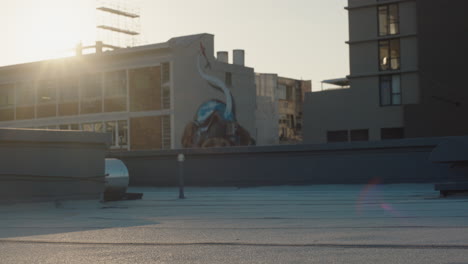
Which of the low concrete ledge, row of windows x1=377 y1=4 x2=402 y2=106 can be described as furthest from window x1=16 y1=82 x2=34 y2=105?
the low concrete ledge

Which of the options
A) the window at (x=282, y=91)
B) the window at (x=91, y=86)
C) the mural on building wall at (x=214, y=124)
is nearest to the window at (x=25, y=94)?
the window at (x=91, y=86)

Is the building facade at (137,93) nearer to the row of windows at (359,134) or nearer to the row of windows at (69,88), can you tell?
the row of windows at (69,88)

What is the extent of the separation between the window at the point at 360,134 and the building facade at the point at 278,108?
21623 millimetres

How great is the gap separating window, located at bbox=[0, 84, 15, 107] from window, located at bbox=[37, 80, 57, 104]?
3199 millimetres

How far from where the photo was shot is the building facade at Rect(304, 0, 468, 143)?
167 feet

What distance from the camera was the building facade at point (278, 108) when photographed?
7706 centimetres

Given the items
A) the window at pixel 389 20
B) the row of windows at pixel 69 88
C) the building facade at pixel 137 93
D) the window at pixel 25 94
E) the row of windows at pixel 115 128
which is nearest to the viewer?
the building facade at pixel 137 93

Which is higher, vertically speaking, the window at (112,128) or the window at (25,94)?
the window at (25,94)

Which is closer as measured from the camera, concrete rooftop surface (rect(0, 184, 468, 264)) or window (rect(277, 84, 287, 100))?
concrete rooftop surface (rect(0, 184, 468, 264))

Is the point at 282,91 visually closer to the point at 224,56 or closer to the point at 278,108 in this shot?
the point at 278,108

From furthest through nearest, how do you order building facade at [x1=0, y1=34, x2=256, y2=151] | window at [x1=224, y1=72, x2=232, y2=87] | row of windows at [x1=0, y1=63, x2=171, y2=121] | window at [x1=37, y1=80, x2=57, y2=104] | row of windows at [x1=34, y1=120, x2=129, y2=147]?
window at [x1=37, y1=80, x2=57, y2=104] → window at [x1=224, y1=72, x2=232, y2=87] → row of windows at [x1=34, y1=120, x2=129, y2=147] → row of windows at [x1=0, y1=63, x2=171, y2=121] → building facade at [x1=0, y1=34, x2=256, y2=151]

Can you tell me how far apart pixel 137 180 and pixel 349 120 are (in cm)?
2822

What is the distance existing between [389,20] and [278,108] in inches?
1162

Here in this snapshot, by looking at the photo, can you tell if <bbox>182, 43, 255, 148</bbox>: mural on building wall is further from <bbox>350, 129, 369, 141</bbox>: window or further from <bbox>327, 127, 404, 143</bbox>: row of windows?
<bbox>350, 129, 369, 141</bbox>: window
